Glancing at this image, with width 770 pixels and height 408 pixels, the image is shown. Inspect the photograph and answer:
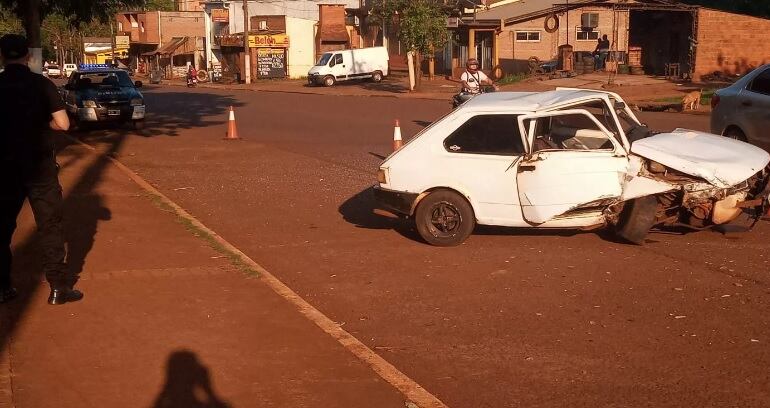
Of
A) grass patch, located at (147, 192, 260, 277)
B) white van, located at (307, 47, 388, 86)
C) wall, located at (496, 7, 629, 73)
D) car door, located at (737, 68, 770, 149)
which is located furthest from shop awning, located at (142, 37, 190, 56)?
car door, located at (737, 68, 770, 149)

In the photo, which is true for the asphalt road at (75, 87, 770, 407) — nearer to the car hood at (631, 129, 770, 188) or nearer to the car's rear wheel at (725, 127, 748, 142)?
the car hood at (631, 129, 770, 188)

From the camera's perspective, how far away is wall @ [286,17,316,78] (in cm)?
6894

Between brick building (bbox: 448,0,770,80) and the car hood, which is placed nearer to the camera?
the car hood

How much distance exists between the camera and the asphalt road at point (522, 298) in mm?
5742

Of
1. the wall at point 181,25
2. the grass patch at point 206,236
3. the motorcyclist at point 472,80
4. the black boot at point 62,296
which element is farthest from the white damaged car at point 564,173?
the wall at point 181,25

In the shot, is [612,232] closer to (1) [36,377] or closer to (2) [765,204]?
(2) [765,204]

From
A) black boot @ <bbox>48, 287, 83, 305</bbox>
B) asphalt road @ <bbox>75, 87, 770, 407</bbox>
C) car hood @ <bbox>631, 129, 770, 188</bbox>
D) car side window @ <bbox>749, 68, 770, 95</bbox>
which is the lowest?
asphalt road @ <bbox>75, 87, 770, 407</bbox>

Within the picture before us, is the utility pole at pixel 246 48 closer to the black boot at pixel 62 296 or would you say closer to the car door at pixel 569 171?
the car door at pixel 569 171

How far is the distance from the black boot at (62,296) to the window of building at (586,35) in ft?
155

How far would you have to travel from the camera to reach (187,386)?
5602mm

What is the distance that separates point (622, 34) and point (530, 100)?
42338mm

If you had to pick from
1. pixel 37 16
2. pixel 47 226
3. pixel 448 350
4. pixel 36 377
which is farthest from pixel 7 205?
pixel 37 16

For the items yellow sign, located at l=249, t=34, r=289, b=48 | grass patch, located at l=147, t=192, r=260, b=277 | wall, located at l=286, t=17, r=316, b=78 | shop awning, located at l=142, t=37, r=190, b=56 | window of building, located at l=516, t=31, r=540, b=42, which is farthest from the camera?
shop awning, located at l=142, t=37, r=190, b=56

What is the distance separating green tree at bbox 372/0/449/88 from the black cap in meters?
38.7
